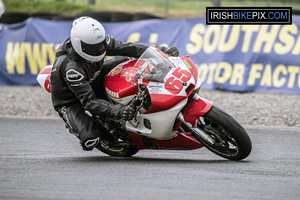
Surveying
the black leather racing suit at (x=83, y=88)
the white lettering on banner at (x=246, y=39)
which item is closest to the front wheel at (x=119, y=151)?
the black leather racing suit at (x=83, y=88)

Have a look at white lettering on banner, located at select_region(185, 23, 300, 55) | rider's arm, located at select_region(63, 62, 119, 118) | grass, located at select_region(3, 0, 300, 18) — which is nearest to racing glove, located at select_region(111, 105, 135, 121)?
rider's arm, located at select_region(63, 62, 119, 118)

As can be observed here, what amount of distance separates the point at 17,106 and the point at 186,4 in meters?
7.01

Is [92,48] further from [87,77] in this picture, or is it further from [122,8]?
[122,8]

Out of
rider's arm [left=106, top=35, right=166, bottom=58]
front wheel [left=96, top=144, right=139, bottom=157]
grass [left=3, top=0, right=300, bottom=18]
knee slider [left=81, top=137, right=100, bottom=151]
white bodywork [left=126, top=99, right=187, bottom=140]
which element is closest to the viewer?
white bodywork [left=126, top=99, right=187, bottom=140]

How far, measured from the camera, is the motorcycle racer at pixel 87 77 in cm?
659

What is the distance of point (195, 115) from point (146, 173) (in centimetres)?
75

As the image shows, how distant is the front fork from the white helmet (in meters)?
1.14

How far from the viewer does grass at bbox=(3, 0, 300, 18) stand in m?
17.1

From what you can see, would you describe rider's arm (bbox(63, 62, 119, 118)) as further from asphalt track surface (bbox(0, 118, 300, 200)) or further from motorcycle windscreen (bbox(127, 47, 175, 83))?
asphalt track surface (bbox(0, 118, 300, 200))

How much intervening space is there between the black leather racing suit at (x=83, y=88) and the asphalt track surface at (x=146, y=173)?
0.36 meters

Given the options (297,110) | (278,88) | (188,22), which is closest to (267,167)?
(297,110)

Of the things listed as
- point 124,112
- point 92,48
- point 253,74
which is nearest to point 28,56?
point 253,74

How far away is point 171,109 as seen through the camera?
6242 mm

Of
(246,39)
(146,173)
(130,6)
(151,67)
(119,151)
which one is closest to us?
(146,173)
